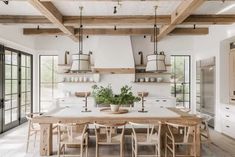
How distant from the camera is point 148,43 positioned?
8570 mm

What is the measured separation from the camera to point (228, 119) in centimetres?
598

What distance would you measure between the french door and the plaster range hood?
234cm

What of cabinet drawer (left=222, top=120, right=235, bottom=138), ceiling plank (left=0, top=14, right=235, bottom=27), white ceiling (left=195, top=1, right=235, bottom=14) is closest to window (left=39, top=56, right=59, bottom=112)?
ceiling plank (left=0, top=14, right=235, bottom=27)

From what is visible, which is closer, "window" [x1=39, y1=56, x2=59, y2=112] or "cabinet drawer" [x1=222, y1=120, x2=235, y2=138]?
"cabinet drawer" [x1=222, y1=120, x2=235, y2=138]

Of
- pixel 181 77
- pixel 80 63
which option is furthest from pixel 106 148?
pixel 181 77

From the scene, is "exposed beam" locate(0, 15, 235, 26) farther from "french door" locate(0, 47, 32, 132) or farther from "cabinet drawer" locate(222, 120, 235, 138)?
"cabinet drawer" locate(222, 120, 235, 138)

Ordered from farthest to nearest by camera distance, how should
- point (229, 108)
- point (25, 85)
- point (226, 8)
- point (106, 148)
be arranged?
1. point (25, 85)
2. point (229, 108)
3. point (226, 8)
4. point (106, 148)

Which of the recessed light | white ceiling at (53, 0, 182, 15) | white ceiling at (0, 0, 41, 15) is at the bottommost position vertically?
white ceiling at (53, 0, 182, 15)

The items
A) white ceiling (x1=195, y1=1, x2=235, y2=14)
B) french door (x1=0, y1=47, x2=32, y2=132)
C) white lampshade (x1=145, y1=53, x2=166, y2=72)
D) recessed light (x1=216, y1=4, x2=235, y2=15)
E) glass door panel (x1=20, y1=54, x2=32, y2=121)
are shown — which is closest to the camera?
white lampshade (x1=145, y1=53, x2=166, y2=72)

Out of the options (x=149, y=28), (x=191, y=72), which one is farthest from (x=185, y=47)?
(x=149, y=28)

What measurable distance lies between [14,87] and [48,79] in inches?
69.3

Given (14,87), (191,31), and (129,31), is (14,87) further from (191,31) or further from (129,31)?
(191,31)

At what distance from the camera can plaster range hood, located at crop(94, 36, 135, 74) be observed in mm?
8039

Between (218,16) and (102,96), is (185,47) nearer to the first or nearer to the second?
(218,16)
